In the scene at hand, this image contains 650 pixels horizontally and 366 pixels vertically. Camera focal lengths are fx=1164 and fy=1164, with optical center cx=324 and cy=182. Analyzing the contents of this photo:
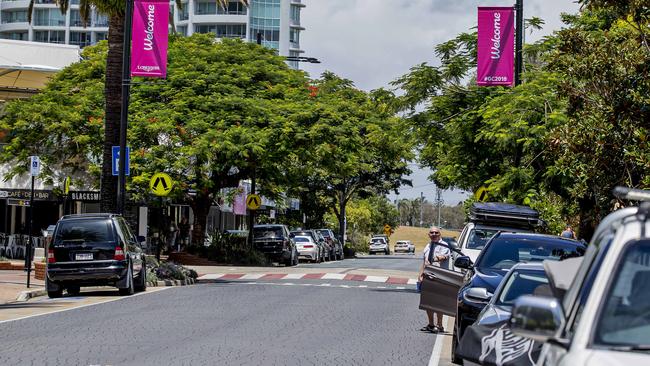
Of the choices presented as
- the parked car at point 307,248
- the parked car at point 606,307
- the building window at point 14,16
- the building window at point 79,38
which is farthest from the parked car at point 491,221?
the building window at point 14,16

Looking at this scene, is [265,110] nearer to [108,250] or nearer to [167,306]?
[108,250]

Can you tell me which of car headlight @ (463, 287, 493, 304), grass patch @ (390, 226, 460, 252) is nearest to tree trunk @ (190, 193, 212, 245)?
car headlight @ (463, 287, 493, 304)

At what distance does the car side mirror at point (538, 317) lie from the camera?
5.01 m

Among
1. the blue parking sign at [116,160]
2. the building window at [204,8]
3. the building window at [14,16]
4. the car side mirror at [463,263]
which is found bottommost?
the car side mirror at [463,263]

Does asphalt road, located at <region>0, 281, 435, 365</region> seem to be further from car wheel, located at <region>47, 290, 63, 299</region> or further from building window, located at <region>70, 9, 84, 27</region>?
building window, located at <region>70, 9, 84, 27</region>

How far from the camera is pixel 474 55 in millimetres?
30062

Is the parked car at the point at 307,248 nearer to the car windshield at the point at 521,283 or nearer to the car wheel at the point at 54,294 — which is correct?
the car wheel at the point at 54,294

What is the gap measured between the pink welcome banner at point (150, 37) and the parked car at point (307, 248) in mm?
25068

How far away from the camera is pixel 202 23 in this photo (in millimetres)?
114062

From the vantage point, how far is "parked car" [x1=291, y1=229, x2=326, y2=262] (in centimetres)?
5520

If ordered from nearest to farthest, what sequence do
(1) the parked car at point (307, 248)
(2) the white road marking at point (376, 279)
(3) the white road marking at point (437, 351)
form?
(3) the white road marking at point (437, 351) → (2) the white road marking at point (376, 279) → (1) the parked car at point (307, 248)

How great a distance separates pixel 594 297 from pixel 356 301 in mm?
19429

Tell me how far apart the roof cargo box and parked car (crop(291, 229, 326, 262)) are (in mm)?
30499

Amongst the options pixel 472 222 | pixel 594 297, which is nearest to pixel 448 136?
pixel 472 222
